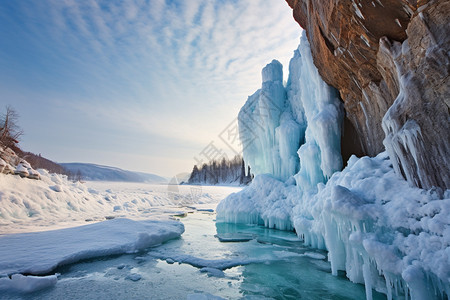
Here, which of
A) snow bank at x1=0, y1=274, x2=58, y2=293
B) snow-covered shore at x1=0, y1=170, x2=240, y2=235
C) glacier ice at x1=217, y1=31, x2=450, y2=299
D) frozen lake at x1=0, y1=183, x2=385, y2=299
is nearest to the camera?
glacier ice at x1=217, y1=31, x2=450, y2=299

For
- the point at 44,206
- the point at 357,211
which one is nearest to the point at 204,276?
the point at 357,211

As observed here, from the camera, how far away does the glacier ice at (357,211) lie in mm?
3455

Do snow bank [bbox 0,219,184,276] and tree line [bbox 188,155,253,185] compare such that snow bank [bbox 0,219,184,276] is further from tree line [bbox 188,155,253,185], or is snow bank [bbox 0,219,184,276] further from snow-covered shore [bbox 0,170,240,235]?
tree line [bbox 188,155,253,185]

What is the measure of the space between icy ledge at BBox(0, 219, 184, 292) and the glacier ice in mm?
6050

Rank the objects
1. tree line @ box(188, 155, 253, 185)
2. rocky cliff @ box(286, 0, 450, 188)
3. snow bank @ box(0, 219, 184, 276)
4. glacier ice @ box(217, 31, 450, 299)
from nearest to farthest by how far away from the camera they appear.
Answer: glacier ice @ box(217, 31, 450, 299), rocky cliff @ box(286, 0, 450, 188), snow bank @ box(0, 219, 184, 276), tree line @ box(188, 155, 253, 185)

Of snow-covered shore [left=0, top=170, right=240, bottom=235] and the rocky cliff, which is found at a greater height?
the rocky cliff

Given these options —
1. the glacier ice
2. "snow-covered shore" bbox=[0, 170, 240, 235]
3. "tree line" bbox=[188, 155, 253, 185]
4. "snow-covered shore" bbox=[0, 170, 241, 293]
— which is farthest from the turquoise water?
"tree line" bbox=[188, 155, 253, 185]

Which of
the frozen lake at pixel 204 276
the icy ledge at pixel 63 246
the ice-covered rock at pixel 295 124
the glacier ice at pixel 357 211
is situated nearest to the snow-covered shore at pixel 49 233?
the icy ledge at pixel 63 246

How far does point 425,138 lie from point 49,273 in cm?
872

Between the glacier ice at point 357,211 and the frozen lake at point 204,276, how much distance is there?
0.83 meters

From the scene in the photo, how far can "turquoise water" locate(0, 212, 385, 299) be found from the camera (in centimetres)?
470

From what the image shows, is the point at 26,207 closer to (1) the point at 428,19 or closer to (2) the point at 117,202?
(2) the point at 117,202

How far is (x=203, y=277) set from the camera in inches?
225

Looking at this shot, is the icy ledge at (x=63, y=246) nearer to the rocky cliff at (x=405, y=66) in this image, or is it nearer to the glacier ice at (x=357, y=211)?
the glacier ice at (x=357, y=211)
